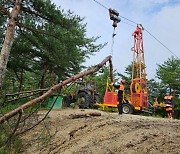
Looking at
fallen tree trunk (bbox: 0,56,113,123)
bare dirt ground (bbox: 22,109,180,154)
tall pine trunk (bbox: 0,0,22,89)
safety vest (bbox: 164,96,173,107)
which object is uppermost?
tall pine trunk (bbox: 0,0,22,89)

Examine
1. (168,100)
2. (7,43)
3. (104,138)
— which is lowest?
(104,138)

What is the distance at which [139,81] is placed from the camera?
1454cm

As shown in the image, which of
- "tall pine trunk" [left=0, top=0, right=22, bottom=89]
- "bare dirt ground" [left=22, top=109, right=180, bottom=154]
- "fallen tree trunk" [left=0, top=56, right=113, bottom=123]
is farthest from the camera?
"tall pine trunk" [left=0, top=0, right=22, bottom=89]

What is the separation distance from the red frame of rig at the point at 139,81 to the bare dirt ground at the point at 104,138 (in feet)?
16.6

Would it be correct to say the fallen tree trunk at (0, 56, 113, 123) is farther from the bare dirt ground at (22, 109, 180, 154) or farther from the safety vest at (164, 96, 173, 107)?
the safety vest at (164, 96, 173, 107)

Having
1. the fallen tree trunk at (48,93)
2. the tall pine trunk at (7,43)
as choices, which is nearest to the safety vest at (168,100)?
the tall pine trunk at (7,43)

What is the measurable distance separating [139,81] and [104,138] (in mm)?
7690

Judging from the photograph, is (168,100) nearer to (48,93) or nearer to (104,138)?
(104,138)

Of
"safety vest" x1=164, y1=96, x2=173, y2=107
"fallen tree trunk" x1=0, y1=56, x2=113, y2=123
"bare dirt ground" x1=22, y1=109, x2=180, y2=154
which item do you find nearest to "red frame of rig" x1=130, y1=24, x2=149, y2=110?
"safety vest" x1=164, y1=96, x2=173, y2=107

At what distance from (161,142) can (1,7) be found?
6650mm

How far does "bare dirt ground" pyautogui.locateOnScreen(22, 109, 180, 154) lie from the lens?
20.7 feet

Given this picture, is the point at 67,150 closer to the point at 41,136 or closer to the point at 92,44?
the point at 41,136

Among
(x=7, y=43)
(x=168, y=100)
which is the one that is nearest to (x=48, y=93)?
(x=7, y=43)

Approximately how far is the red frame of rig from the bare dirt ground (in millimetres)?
5067
